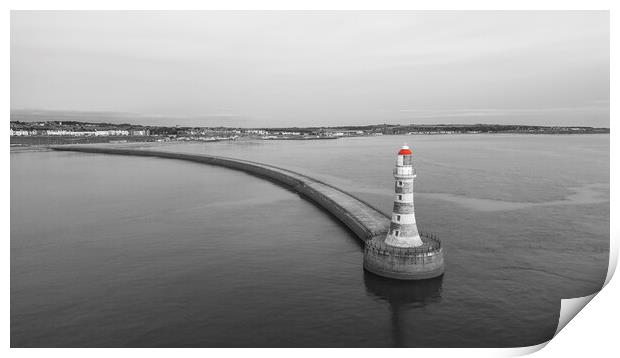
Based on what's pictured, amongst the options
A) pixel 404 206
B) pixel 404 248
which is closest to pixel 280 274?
pixel 404 248

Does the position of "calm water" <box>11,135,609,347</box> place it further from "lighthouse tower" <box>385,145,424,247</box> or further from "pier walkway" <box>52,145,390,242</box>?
"lighthouse tower" <box>385,145,424,247</box>

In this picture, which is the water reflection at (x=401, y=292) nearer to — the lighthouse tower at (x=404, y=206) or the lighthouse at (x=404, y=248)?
the lighthouse at (x=404, y=248)

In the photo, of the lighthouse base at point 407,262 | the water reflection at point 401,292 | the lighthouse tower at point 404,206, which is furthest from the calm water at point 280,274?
the lighthouse tower at point 404,206

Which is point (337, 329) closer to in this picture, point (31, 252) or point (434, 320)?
point (434, 320)

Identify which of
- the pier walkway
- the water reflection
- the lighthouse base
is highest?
the pier walkway

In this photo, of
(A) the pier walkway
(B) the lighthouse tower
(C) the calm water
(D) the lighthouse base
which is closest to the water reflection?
(C) the calm water

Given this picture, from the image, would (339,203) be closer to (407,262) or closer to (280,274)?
(280,274)
